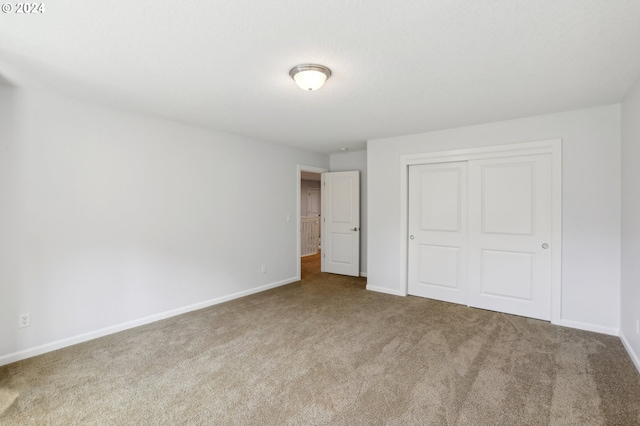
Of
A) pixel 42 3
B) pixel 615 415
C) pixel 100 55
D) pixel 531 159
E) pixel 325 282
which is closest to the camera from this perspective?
pixel 42 3

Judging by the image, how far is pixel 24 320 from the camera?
106 inches

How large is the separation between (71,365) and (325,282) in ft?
11.2

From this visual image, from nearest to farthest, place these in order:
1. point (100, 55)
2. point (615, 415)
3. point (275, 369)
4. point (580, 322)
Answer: point (615, 415), point (100, 55), point (275, 369), point (580, 322)

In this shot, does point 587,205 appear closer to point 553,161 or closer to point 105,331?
point 553,161

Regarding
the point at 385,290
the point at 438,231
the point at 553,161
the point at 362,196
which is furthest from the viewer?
the point at 362,196

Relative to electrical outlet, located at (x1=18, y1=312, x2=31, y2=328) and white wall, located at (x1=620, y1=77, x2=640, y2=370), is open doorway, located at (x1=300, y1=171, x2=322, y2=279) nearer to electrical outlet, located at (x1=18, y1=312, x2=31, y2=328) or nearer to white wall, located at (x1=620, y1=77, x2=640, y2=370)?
electrical outlet, located at (x1=18, y1=312, x2=31, y2=328)

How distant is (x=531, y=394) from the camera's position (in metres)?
2.14

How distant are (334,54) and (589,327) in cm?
365

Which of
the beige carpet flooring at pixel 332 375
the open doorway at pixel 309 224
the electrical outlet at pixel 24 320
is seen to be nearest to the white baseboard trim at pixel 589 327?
the beige carpet flooring at pixel 332 375

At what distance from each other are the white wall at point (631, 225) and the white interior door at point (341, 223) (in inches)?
134

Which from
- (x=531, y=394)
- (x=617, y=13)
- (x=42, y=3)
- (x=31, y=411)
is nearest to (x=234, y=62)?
(x=42, y=3)

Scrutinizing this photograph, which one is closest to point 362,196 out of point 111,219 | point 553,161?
point 553,161

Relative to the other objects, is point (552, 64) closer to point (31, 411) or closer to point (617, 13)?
point (617, 13)

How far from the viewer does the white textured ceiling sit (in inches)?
64.8
